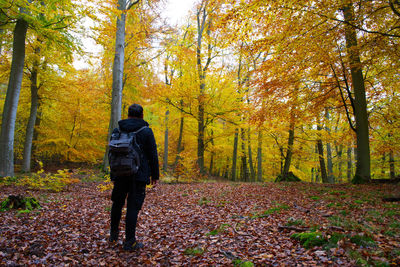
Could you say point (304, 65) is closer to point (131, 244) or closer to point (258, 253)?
point (258, 253)

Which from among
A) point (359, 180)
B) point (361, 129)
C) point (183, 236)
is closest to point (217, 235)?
point (183, 236)

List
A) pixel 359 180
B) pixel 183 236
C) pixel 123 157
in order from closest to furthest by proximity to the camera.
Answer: pixel 123 157, pixel 183 236, pixel 359 180

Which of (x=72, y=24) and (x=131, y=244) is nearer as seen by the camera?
(x=131, y=244)

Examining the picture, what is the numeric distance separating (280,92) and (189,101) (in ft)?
17.6

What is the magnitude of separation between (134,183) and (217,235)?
1.61 m

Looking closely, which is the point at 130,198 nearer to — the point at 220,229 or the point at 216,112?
the point at 220,229

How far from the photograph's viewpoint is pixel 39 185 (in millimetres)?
6883

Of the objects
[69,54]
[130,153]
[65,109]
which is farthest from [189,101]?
[130,153]

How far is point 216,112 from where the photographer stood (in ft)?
42.3

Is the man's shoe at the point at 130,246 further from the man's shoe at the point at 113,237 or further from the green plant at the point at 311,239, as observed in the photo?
the green plant at the point at 311,239

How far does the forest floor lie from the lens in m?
2.61

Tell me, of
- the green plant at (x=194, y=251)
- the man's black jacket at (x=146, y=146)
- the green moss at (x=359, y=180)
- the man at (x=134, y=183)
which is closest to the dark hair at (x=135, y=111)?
the man at (x=134, y=183)

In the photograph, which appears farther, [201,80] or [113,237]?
[201,80]

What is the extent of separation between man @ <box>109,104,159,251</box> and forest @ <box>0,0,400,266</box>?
30 cm
